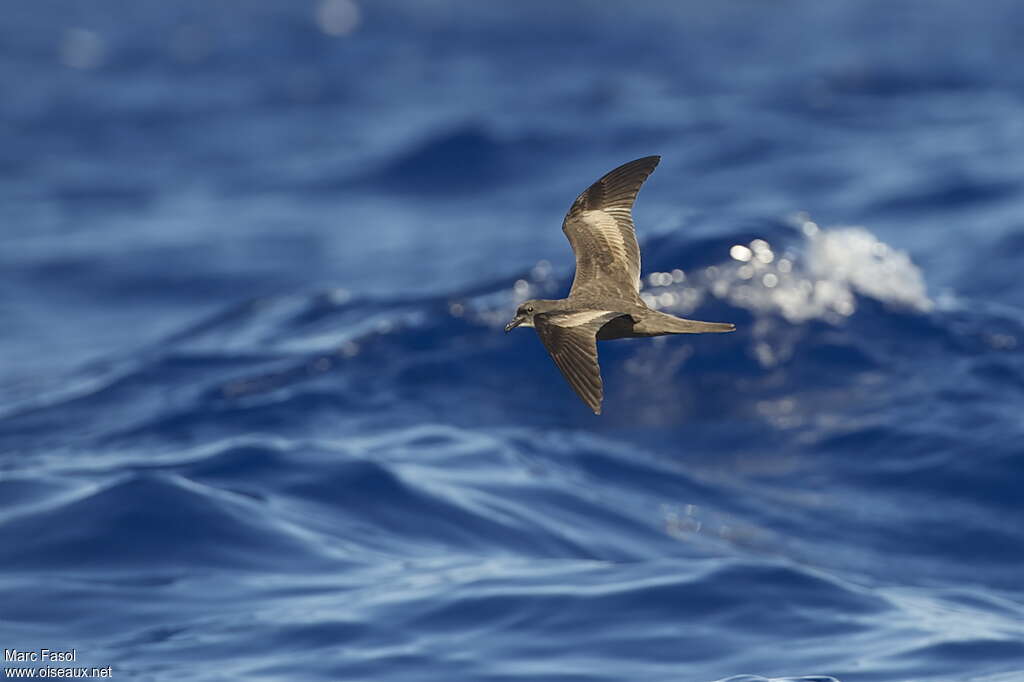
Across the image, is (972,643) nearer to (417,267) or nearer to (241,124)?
(417,267)

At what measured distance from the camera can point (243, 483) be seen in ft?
45.6

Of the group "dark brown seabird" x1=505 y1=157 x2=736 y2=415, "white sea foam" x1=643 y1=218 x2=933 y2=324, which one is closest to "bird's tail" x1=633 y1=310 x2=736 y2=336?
"dark brown seabird" x1=505 y1=157 x2=736 y2=415

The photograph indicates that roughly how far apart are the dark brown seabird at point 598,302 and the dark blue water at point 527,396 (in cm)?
300

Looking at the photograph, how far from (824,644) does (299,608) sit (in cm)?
384

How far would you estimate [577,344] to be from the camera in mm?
7398

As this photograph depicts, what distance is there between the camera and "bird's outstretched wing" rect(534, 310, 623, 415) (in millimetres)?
7066

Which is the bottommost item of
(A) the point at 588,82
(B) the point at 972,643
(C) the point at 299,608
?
(B) the point at 972,643

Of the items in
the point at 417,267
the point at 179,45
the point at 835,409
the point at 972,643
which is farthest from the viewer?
the point at 179,45

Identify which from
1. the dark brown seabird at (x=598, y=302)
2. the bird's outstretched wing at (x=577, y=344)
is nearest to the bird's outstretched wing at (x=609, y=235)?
the dark brown seabird at (x=598, y=302)

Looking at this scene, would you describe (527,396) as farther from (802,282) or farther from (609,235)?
(609,235)

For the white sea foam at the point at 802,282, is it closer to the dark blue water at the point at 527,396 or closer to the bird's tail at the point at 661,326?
the dark blue water at the point at 527,396

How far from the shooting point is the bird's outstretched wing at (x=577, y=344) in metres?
7.07

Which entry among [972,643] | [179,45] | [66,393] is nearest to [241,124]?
[179,45]

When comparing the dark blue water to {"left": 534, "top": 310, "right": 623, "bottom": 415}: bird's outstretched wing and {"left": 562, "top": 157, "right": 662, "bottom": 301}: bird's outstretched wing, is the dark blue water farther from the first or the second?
{"left": 534, "top": 310, "right": 623, "bottom": 415}: bird's outstretched wing
